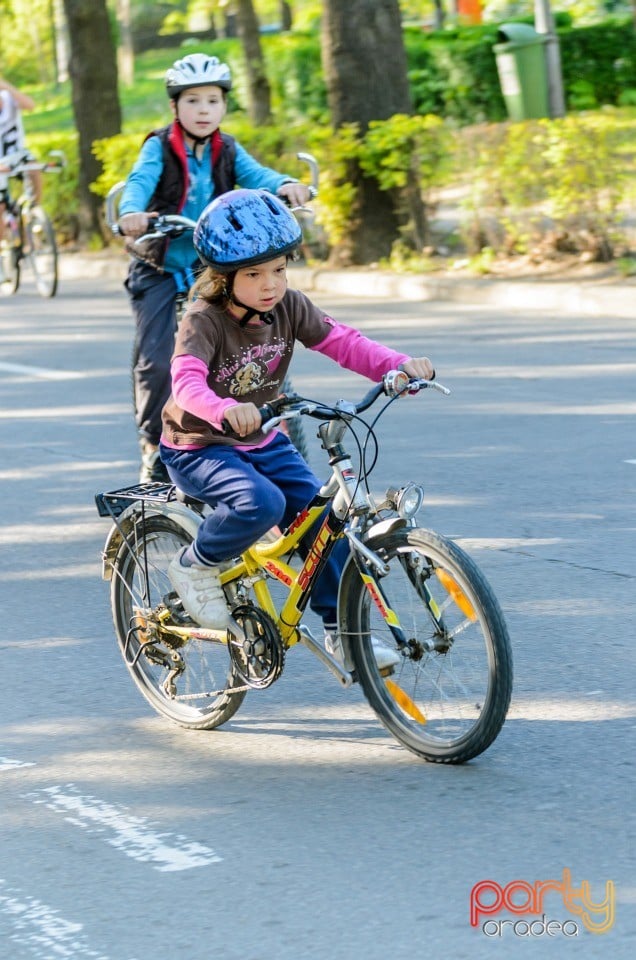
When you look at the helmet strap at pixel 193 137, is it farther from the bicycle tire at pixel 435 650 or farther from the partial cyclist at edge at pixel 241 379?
the bicycle tire at pixel 435 650

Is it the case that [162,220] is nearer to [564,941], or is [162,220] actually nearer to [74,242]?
[564,941]

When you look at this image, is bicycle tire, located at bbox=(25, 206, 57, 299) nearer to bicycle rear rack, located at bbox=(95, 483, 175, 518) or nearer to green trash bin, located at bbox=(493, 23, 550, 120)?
green trash bin, located at bbox=(493, 23, 550, 120)

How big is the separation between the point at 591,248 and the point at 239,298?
992cm

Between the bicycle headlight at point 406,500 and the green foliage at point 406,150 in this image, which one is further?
the green foliage at point 406,150

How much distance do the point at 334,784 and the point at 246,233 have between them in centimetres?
144

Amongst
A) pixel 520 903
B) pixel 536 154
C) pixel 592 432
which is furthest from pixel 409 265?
pixel 520 903

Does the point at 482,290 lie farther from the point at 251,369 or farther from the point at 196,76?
the point at 251,369

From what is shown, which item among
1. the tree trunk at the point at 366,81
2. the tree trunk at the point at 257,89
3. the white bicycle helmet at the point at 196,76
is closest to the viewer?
the white bicycle helmet at the point at 196,76

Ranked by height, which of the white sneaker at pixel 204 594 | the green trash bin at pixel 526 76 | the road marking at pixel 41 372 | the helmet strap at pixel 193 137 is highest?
the green trash bin at pixel 526 76

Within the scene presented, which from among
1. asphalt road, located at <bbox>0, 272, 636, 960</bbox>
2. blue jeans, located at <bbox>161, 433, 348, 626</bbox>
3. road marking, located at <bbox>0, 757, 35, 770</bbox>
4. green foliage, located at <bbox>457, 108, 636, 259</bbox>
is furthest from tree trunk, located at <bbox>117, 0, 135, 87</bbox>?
road marking, located at <bbox>0, 757, 35, 770</bbox>

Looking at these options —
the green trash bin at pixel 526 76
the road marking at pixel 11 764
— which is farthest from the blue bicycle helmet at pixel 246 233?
the green trash bin at pixel 526 76

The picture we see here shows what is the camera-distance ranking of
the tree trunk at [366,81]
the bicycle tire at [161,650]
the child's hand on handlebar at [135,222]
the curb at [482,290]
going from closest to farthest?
the bicycle tire at [161,650], the child's hand on handlebar at [135,222], the curb at [482,290], the tree trunk at [366,81]

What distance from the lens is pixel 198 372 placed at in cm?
451

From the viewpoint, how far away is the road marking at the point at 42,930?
3.46 meters
